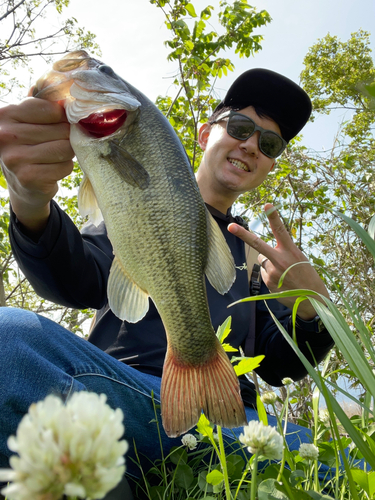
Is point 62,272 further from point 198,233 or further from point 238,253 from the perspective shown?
point 238,253

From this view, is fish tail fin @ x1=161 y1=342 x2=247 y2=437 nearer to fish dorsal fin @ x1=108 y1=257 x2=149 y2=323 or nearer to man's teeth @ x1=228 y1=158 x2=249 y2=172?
fish dorsal fin @ x1=108 y1=257 x2=149 y2=323

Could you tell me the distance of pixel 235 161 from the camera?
3199mm

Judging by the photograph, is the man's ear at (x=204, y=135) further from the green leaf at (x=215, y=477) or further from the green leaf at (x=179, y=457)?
the green leaf at (x=215, y=477)

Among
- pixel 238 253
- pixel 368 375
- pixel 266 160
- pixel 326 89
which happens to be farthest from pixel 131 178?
pixel 326 89

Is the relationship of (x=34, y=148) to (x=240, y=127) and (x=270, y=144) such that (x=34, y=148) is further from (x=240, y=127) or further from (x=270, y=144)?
(x=270, y=144)

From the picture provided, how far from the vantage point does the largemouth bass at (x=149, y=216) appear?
4.80ft

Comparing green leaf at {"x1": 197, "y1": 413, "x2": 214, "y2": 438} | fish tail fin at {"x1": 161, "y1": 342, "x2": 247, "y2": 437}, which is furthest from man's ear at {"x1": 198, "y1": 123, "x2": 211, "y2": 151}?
green leaf at {"x1": 197, "y1": 413, "x2": 214, "y2": 438}

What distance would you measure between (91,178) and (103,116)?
0.86 feet

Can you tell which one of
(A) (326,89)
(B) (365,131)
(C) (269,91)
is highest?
(A) (326,89)

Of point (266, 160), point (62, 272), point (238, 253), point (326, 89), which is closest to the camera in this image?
point (62, 272)

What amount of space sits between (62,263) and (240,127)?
2.02 m

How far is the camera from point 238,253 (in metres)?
3.06

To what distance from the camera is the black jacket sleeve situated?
1.74 metres

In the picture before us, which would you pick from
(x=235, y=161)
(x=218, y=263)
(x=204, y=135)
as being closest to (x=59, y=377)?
(x=218, y=263)
